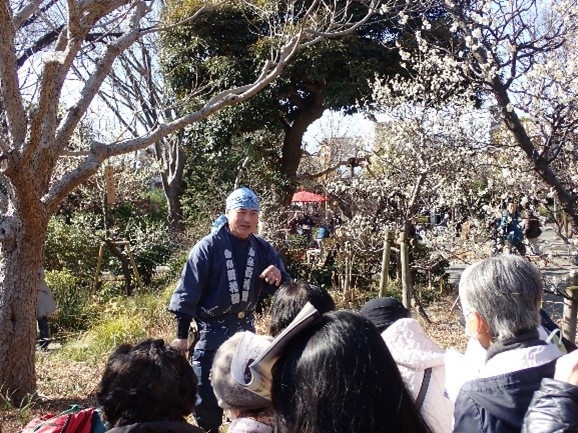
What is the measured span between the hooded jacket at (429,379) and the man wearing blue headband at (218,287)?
144 centimetres

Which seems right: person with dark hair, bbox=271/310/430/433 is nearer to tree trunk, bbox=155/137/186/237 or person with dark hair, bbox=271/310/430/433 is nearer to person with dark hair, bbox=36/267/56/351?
person with dark hair, bbox=36/267/56/351

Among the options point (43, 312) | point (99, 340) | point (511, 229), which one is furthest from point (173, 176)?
point (511, 229)

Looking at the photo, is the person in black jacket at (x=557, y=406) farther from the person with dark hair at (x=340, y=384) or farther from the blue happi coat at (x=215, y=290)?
the blue happi coat at (x=215, y=290)

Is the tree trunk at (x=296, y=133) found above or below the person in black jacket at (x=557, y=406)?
above

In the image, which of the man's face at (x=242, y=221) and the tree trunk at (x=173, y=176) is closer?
the man's face at (x=242, y=221)

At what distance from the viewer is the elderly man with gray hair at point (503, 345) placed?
163 centimetres

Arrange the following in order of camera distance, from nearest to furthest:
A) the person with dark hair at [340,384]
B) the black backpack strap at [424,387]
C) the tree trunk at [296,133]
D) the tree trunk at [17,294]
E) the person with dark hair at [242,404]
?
the person with dark hair at [340,384]
the person with dark hair at [242,404]
the black backpack strap at [424,387]
the tree trunk at [17,294]
the tree trunk at [296,133]

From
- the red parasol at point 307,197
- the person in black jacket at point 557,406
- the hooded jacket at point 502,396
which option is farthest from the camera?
the red parasol at point 307,197

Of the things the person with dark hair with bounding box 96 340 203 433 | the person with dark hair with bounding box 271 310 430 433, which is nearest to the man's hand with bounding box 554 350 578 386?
the person with dark hair with bounding box 271 310 430 433

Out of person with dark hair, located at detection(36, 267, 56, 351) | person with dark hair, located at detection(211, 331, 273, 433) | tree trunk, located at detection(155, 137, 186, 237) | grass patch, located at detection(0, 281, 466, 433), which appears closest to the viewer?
person with dark hair, located at detection(211, 331, 273, 433)

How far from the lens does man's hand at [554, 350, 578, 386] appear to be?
141cm

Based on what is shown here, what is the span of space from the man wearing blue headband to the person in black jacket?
2272 mm

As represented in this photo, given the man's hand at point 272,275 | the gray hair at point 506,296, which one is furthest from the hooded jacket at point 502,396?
the man's hand at point 272,275

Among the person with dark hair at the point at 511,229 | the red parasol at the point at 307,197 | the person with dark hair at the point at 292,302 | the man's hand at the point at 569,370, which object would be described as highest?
the red parasol at the point at 307,197
